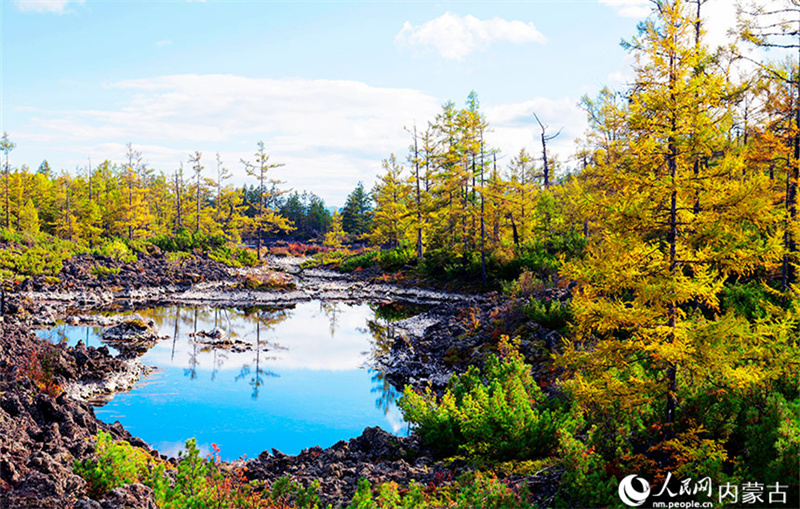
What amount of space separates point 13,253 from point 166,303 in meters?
11.8

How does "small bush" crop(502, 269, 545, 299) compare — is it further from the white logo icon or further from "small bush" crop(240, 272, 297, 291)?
"small bush" crop(240, 272, 297, 291)

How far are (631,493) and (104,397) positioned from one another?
12.8 metres

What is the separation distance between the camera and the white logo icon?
5926 millimetres

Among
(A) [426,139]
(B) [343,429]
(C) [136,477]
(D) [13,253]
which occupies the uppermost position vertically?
(A) [426,139]

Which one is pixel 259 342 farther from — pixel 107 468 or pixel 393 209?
pixel 393 209

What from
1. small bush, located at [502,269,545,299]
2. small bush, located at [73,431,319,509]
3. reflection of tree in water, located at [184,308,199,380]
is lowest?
reflection of tree in water, located at [184,308,199,380]

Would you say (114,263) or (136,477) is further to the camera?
(114,263)

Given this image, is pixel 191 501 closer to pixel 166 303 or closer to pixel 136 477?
pixel 136 477

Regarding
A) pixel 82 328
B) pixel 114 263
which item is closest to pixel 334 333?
pixel 82 328

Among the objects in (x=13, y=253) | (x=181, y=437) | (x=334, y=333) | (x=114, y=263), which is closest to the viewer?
(x=181, y=437)

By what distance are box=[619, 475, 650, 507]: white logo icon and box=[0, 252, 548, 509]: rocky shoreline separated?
9.22 feet

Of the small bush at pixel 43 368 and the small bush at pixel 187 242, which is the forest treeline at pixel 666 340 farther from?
the small bush at pixel 187 242

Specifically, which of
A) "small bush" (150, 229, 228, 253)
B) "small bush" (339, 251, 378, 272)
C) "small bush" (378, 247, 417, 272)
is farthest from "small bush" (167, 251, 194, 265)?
"small bush" (378, 247, 417, 272)

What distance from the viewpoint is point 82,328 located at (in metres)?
20.9
